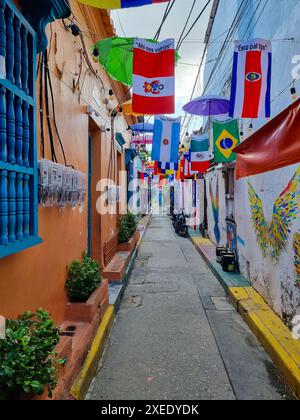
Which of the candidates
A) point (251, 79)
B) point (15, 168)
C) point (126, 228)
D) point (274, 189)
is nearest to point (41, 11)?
point (15, 168)

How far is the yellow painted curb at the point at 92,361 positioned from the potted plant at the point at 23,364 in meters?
0.96

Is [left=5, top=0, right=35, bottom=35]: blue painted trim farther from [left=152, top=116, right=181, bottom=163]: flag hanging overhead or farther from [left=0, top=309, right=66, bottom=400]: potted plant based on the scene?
[left=152, top=116, right=181, bottom=163]: flag hanging overhead

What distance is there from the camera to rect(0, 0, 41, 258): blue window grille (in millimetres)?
2463

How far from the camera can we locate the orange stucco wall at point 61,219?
9.53 ft

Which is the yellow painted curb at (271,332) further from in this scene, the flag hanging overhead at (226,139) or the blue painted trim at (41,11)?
the blue painted trim at (41,11)

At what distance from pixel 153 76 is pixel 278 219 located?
2.98m

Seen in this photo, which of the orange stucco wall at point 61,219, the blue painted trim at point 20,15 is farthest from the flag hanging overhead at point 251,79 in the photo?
the blue painted trim at point 20,15

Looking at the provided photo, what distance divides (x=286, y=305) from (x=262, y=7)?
216 inches

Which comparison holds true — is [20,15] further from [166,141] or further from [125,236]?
[125,236]

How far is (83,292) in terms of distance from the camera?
4.38m

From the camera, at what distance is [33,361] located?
2188mm

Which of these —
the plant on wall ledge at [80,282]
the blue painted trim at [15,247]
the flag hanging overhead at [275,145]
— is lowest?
the plant on wall ledge at [80,282]
